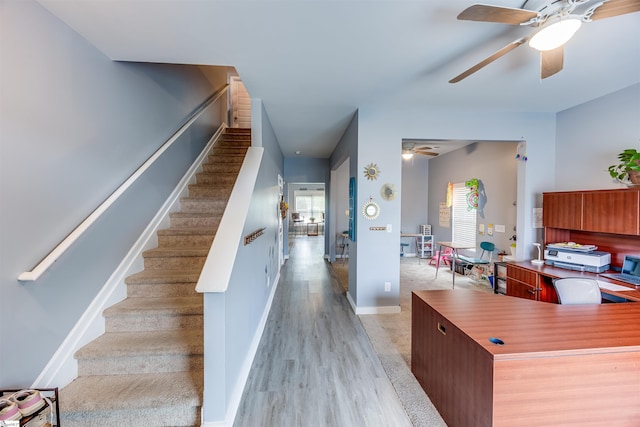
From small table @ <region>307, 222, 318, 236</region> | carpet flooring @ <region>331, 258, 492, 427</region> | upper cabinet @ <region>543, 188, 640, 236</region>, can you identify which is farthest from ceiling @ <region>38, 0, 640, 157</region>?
small table @ <region>307, 222, 318, 236</region>

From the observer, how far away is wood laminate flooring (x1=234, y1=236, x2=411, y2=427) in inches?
70.9

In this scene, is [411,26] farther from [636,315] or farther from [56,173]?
[56,173]

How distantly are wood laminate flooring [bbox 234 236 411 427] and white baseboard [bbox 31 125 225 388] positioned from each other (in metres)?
1.26

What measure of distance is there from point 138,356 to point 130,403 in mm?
335

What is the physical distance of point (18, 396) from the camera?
1.32m

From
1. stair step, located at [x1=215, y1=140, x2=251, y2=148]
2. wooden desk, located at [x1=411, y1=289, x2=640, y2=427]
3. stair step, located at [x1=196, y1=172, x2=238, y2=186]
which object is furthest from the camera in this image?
stair step, located at [x1=215, y1=140, x2=251, y2=148]

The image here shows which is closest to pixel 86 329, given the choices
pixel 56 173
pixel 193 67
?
pixel 56 173

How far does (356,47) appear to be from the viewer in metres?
2.04

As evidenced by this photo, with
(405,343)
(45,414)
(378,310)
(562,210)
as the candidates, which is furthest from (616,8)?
(45,414)

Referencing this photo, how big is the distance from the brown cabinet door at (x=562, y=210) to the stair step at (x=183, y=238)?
4252 mm

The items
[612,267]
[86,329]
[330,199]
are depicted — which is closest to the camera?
[86,329]

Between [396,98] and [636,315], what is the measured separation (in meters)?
2.84

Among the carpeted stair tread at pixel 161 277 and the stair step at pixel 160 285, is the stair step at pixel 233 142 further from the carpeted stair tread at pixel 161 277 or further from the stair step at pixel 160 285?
the stair step at pixel 160 285

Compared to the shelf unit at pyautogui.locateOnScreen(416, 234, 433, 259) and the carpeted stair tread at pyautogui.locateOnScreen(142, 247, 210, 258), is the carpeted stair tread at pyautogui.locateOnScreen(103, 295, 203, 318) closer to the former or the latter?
the carpeted stair tread at pyautogui.locateOnScreen(142, 247, 210, 258)
